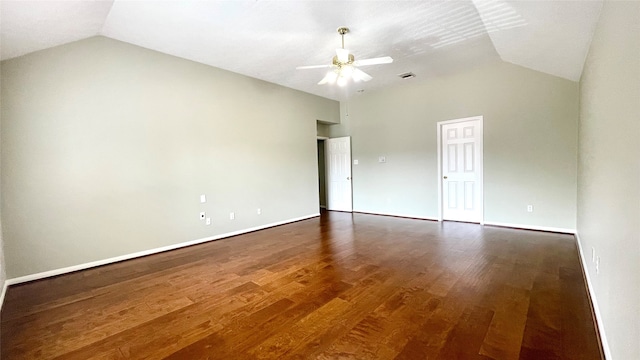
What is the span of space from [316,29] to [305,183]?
348cm

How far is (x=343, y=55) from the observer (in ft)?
10.5

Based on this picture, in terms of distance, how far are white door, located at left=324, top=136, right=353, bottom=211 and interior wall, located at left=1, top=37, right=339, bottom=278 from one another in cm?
225

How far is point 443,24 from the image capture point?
3.30 metres

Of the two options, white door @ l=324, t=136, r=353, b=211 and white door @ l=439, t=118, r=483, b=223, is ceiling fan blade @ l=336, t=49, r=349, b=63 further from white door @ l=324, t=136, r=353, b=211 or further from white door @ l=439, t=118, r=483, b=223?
white door @ l=324, t=136, r=353, b=211

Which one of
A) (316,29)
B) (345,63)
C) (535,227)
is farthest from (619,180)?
(535,227)

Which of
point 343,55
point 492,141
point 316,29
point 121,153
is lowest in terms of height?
point 121,153

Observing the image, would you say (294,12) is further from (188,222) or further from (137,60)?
(188,222)

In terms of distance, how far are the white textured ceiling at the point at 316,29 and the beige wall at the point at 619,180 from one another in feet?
2.76

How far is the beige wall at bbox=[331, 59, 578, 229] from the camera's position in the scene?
4375 mm

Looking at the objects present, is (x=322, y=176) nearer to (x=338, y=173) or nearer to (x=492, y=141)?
(x=338, y=173)

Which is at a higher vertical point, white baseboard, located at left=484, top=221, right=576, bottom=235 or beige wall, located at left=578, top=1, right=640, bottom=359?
beige wall, located at left=578, top=1, right=640, bottom=359

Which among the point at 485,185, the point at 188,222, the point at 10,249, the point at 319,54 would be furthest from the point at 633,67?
the point at 10,249

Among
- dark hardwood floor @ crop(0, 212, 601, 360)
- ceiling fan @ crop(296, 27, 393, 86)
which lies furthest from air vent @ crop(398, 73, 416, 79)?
dark hardwood floor @ crop(0, 212, 601, 360)

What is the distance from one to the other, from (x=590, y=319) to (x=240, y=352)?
253cm
